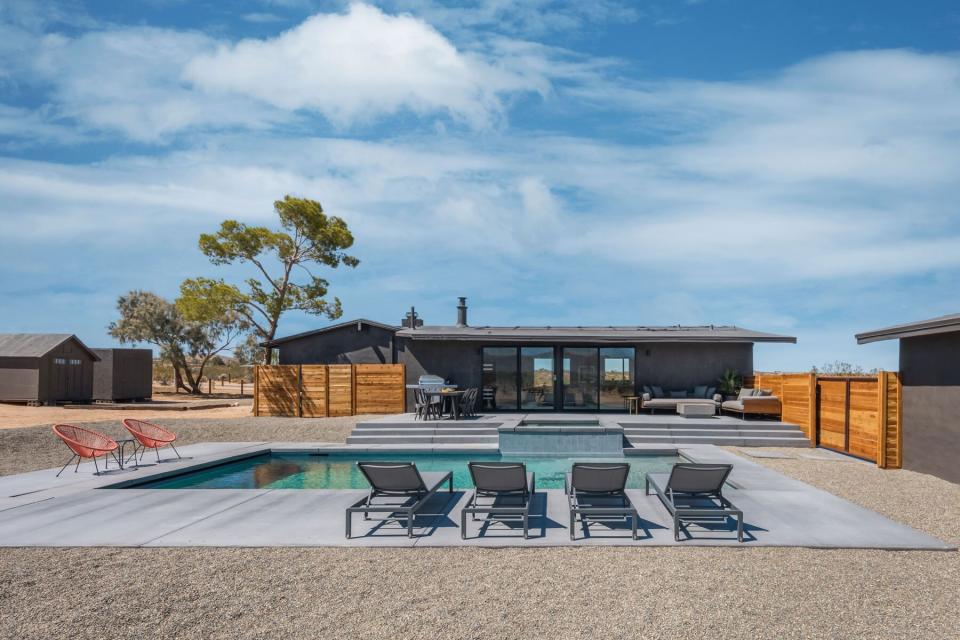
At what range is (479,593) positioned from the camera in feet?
16.4

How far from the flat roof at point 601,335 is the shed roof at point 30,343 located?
20251mm

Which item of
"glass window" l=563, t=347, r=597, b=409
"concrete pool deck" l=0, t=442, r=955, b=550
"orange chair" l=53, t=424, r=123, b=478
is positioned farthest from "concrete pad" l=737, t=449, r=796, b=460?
"orange chair" l=53, t=424, r=123, b=478

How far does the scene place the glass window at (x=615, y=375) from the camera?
18.8m

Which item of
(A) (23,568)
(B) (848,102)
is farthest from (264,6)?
(B) (848,102)

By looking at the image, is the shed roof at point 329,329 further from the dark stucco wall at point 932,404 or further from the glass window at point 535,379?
the dark stucco wall at point 932,404

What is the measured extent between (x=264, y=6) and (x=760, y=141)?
1115cm

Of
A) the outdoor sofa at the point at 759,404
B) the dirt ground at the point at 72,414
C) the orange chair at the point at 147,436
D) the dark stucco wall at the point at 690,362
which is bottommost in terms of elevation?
the dirt ground at the point at 72,414

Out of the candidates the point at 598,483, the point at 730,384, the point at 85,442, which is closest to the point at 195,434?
the point at 85,442

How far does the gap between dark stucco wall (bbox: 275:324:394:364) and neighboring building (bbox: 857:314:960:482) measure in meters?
15.0

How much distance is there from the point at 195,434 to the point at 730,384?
1601cm

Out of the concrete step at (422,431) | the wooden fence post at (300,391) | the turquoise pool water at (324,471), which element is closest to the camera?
the turquoise pool water at (324,471)

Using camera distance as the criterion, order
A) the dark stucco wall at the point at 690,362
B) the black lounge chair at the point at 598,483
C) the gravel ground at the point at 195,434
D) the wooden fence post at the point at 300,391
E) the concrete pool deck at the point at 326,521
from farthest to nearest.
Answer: the wooden fence post at the point at 300,391
the dark stucco wall at the point at 690,362
the gravel ground at the point at 195,434
the black lounge chair at the point at 598,483
the concrete pool deck at the point at 326,521

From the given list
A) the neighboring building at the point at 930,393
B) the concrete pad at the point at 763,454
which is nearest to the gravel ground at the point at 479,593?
the neighboring building at the point at 930,393

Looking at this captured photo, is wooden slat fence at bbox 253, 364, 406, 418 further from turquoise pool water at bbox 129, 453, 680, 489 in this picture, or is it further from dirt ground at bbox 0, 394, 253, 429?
turquoise pool water at bbox 129, 453, 680, 489
